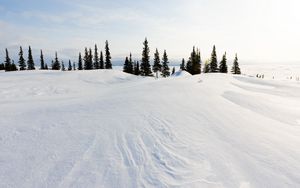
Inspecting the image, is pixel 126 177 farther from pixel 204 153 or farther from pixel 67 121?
pixel 67 121

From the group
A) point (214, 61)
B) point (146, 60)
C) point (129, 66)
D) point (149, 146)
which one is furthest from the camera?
point (129, 66)

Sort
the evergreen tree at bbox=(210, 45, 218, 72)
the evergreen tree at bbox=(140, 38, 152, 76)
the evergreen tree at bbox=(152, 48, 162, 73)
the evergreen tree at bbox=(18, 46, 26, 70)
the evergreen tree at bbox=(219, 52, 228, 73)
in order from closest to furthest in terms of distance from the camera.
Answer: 1. the evergreen tree at bbox=(219, 52, 228, 73)
2. the evergreen tree at bbox=(210, 45, 218, 72)
3. the evergreen tree at bbox=(140, 38, 152, 76)
4. the evergreen tree at bbox=(152, 48, 162, 73)
5. the evergreen tree at bbox=(18, 46, 26, 70)

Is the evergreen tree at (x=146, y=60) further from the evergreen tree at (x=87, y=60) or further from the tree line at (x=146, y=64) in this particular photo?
the evergreen tree at (x=87, y=60)

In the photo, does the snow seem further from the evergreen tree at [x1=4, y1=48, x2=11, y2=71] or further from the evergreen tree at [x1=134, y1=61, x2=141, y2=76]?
the evergreen tree at [x1=4, y1=48, x2=11, y2=71]

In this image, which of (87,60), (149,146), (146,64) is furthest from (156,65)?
(149,146)

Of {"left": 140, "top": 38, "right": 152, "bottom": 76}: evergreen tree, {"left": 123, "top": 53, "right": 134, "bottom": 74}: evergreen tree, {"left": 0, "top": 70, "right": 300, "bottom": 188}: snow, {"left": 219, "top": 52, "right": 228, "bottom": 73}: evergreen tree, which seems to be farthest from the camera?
{"left": 123, "top": 53, "right": 134, "bottom": 74}: evergreen tree

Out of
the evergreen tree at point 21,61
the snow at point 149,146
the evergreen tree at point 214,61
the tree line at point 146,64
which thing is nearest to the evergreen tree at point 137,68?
the tree line at point 146,64

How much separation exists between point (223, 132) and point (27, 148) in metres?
5.75

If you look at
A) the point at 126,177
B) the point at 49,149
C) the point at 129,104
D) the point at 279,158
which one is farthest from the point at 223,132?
the point at 49,149

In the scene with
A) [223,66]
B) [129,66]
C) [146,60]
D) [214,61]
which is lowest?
[223,66]

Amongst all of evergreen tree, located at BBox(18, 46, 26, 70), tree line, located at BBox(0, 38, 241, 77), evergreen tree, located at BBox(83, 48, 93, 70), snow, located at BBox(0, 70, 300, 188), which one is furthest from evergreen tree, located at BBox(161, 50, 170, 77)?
snow, located at BBox(0, 70, 300, 188)

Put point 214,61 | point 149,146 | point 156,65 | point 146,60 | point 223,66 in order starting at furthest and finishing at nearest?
point 156,65, point 146,60, point 214,61, point 223,66, point 149,146

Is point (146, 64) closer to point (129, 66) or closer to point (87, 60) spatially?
point (129, 66)

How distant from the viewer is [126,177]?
4.69 metres
